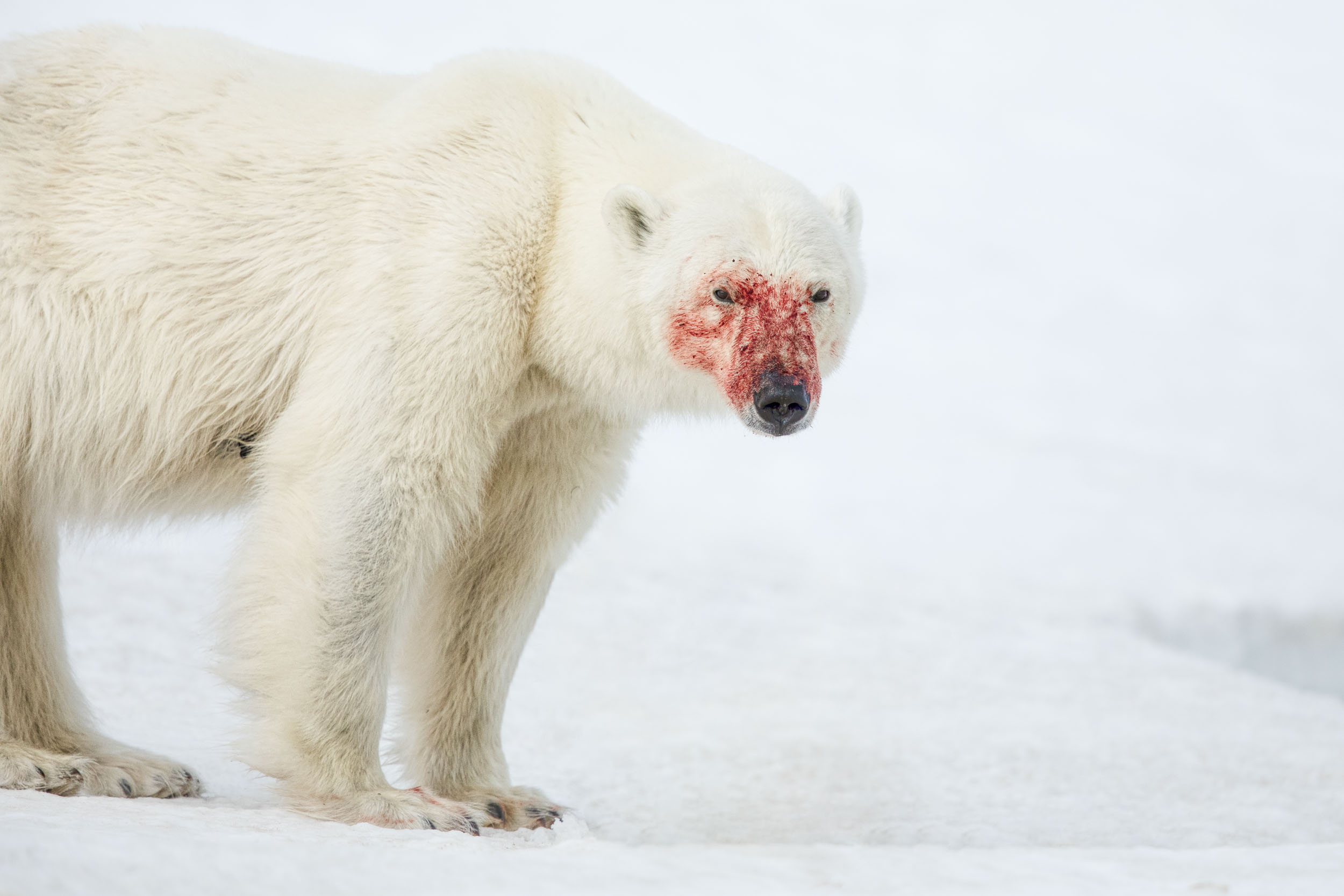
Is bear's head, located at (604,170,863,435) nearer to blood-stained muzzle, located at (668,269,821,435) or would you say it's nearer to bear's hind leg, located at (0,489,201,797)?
Answer: blood-stained muzzle, located at (668,269,821,435)

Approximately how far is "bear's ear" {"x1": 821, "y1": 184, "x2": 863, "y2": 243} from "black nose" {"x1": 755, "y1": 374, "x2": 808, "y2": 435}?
887 mm

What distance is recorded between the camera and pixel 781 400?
410 centimetres

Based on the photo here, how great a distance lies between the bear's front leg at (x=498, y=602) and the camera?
496 centimetres

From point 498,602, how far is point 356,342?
3.97ft

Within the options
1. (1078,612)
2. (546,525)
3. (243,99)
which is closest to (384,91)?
(243,99)

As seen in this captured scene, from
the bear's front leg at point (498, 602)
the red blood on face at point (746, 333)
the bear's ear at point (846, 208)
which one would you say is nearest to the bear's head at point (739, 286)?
the red blood on face at point (746, 333)

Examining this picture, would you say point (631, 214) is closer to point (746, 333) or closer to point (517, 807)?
point (746, 333)

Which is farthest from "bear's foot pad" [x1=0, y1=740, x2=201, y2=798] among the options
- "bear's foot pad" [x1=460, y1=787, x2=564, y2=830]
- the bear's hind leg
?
"bear's foot pad" [x1=460, y1=787, x2=564, y2=830]

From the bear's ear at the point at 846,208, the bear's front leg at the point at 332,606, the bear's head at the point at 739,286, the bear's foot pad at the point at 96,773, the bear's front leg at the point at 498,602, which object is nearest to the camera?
Result: the bear's head at the point at 739,286

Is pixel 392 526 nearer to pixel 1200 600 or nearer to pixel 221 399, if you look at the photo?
pixel 221 399

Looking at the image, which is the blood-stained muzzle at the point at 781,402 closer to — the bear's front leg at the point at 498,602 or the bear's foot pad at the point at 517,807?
the bear's front leg at the point at 498,602

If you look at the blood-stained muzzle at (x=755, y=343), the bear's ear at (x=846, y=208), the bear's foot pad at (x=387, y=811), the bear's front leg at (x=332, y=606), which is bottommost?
the bear's foot pad at (x=387, y=811)

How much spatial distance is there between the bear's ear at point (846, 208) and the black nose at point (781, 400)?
887 mm

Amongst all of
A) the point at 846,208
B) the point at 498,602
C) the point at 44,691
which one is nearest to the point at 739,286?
the point at 846,208
